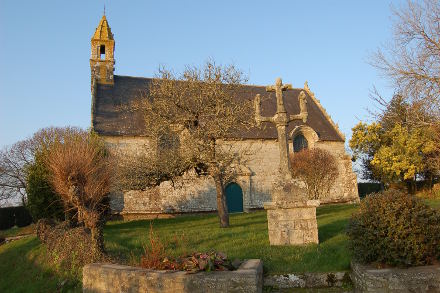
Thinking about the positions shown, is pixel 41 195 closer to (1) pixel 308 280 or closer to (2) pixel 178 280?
(2) pixel 178 280

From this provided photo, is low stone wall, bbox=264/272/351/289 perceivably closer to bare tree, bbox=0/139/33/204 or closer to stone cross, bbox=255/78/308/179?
stone cross, bbox=255/78/308/179

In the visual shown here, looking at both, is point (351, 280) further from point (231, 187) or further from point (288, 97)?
point (288, 97)

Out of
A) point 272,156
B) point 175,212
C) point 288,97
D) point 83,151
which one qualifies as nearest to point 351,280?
point 83,151

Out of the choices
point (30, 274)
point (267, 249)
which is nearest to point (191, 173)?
point (30, 274)

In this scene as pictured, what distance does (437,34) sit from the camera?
10352mm

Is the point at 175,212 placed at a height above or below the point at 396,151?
below

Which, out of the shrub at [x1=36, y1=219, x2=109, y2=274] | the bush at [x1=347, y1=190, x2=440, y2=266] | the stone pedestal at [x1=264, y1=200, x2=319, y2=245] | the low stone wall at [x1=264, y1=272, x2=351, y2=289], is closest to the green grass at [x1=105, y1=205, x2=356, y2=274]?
the low stone wall at [x1=264, y1=272, x2=351, y2=289]

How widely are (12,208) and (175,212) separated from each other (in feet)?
50.1

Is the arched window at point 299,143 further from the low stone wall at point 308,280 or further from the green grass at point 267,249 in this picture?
the low stone wall at point 308,280

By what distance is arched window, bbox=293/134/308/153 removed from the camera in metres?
27.0

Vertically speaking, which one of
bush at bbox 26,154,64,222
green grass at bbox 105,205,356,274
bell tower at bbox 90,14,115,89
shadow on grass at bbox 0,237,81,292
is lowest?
shadow on grass at bbox 0,237,81,292

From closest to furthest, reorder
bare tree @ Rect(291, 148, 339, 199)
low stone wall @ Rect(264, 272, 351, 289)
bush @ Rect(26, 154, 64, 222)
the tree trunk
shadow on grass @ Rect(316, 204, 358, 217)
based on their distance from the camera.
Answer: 1. low stone wall @ Rect(264, 272, 351, 289)
2. the tree trunk
3. bush @ Rect(26, 154, 64, 222)
4. shadow on grass @ Rect(316, 204, 358, 217)
5. bare tree @ Rect(291, 148, 339, 199)

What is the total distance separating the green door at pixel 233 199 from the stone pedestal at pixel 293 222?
16.2 meters

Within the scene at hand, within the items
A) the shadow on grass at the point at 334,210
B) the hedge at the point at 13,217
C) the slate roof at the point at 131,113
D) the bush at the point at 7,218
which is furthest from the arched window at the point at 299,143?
the bush at the point at 7,218
